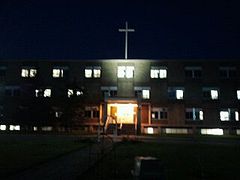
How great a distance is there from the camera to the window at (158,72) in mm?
42688

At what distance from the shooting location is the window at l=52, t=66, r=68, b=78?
44.1 meters

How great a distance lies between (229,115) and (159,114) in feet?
27.8

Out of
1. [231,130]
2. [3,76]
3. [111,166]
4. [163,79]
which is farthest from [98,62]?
[111,166]

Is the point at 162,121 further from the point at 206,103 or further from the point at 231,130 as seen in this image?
the point at 231,130

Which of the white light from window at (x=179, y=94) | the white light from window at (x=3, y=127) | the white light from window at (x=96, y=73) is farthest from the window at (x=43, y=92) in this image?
the white light from window at (x=179, y=94)

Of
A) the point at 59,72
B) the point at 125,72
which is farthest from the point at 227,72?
the point at 59,72

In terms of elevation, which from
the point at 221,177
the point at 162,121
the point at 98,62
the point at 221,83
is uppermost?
the point at 98,62

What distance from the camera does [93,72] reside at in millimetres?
43406

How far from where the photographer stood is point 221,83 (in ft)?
138

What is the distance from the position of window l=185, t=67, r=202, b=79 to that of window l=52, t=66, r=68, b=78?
15612 mm

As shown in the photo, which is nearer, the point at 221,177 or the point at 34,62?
the point at 221,177

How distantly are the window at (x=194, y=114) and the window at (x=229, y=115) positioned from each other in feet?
8.31

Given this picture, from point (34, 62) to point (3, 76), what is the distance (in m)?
4.63

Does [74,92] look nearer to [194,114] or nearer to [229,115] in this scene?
[194,114]
